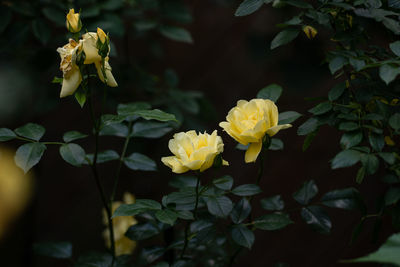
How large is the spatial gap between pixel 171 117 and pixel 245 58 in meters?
1.11

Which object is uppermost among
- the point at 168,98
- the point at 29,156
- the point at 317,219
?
the point at 29,156

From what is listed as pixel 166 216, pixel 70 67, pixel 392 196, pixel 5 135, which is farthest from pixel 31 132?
pixel 392 196

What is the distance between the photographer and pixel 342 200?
0.81m

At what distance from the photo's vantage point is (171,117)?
0.68 meters

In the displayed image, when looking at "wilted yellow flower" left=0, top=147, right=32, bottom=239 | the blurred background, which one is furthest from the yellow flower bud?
"wilted yellow flower" left=0, top=147, right=32, bottom=239

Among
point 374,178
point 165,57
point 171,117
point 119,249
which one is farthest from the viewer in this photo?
point 165,57

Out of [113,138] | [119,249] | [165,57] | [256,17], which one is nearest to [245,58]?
[256,17]

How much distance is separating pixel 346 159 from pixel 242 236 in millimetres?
219

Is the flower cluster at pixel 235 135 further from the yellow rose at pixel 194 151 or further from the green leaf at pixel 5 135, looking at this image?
the green leaf at pixel 5 135

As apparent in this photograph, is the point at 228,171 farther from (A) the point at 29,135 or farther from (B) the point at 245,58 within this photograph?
(A) the point at 29,135

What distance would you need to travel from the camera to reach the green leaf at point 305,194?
839 mm

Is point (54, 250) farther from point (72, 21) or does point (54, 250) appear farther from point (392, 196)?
point (392, 196)

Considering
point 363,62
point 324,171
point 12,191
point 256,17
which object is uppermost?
point 363,62

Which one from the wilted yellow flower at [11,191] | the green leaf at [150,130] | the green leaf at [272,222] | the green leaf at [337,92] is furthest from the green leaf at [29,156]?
the wilted yellow flower at [11,191]
